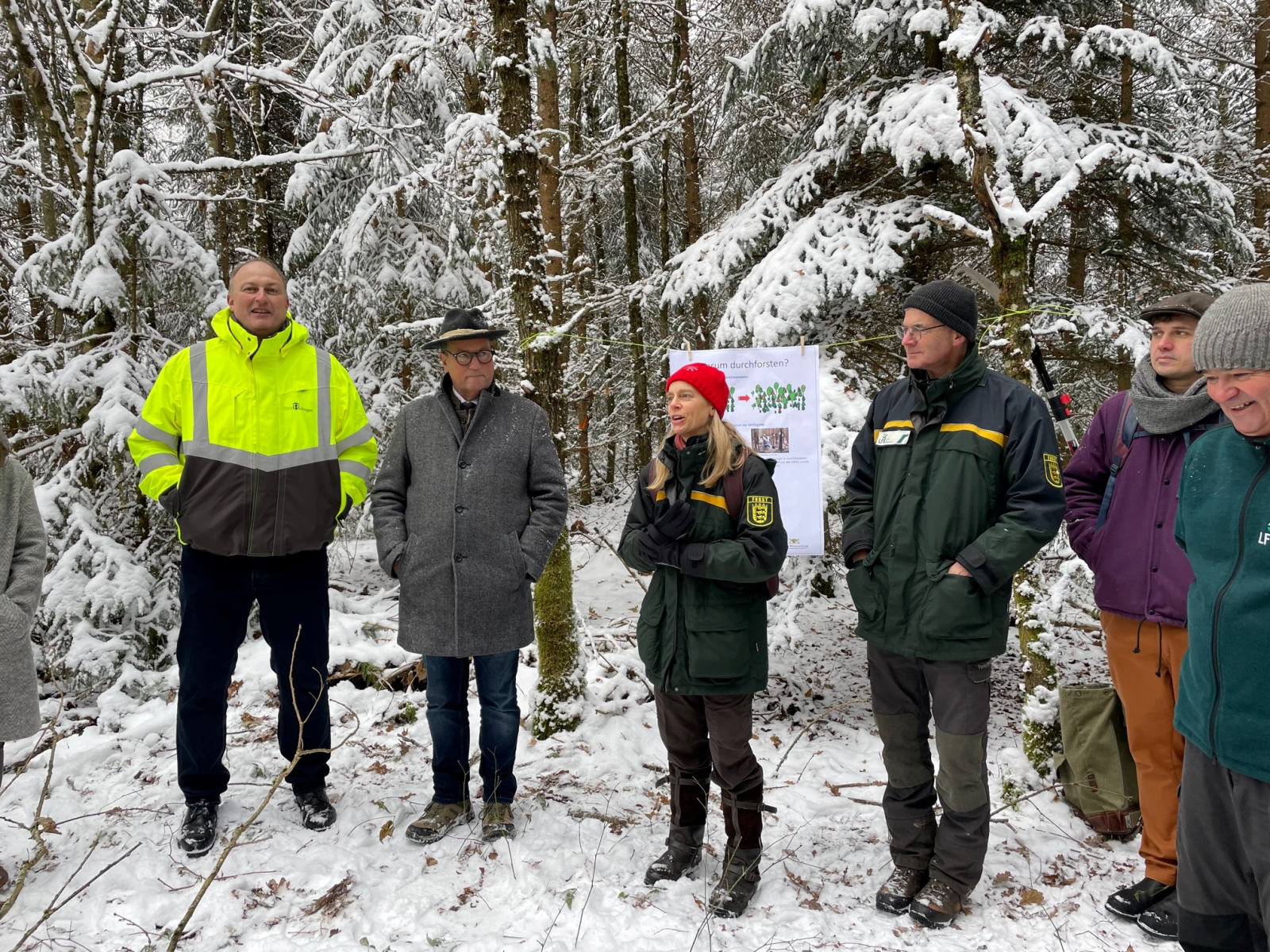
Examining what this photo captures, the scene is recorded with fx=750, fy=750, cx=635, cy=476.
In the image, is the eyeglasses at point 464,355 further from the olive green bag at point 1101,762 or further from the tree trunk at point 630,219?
the tree trunk at point 630,219

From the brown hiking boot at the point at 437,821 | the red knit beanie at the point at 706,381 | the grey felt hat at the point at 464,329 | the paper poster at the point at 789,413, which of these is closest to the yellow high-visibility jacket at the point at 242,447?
the grey felt hat at the point at 464,329

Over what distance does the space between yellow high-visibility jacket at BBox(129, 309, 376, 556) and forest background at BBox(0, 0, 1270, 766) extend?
1.60 m

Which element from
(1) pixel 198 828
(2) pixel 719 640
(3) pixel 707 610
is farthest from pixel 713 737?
(1) pixel 198 828

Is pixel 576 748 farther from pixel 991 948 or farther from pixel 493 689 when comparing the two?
pixel 991 948

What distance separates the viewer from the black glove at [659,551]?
124 inches

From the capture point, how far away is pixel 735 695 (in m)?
3.18

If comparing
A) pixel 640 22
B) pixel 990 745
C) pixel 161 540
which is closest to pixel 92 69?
pixel 161 540

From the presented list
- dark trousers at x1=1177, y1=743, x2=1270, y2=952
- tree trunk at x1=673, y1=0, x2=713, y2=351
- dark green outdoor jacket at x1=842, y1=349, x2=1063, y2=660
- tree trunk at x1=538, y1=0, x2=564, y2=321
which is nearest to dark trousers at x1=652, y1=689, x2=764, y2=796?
dark green outdoor jacket at x1=842, y1=349, x2=1063, y2=660

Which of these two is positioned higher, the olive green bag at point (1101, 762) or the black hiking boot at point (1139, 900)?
the olive green bag at point (1101, 762)

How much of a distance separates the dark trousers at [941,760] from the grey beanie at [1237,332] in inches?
59.1

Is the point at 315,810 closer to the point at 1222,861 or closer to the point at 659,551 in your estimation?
the point at 659,551

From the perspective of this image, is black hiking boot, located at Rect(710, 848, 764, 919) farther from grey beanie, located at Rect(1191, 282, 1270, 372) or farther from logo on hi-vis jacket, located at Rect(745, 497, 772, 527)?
grey beanie, located at Rect(1191, 282, 1270, 372)

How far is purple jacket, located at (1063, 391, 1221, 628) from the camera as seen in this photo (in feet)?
10.1

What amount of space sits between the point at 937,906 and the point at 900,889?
6.8 inches
